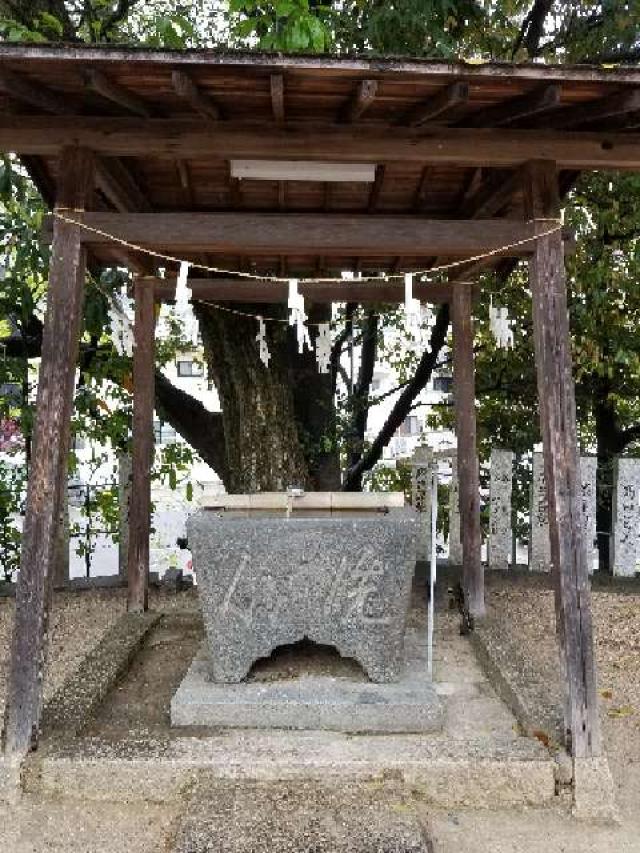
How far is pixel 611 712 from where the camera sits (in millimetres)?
4527

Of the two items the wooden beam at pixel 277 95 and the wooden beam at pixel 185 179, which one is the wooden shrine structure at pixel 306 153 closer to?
the wooden beam at pixel 277 95

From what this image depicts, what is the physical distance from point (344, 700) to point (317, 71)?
292 centimetres

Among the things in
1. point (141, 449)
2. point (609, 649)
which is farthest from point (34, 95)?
point (609, 649)

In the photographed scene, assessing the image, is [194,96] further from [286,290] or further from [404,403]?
[404,403]

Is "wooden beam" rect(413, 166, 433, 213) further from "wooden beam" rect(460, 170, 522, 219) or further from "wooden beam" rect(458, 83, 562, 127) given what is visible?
"wooden beam" rect(458, 83, 562, 127)

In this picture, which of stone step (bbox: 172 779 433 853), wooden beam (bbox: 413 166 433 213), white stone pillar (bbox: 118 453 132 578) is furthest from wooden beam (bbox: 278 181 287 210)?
stone step (bbox: 172 779 433 853)

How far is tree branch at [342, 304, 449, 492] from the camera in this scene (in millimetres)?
8766

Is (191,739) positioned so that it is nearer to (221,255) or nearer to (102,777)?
(102,777)

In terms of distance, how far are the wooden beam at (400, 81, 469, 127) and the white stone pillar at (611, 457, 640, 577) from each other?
15.3 ft

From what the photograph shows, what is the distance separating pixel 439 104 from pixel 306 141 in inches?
27.3

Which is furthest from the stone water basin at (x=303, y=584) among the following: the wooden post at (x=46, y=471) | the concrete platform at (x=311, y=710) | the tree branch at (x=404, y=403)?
the tree branch at (x=404, y=403)

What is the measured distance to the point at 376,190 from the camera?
491 cm

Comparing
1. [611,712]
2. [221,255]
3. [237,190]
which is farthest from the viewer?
[221,255]

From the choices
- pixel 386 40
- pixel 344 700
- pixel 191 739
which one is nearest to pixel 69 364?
pixel 191 739
